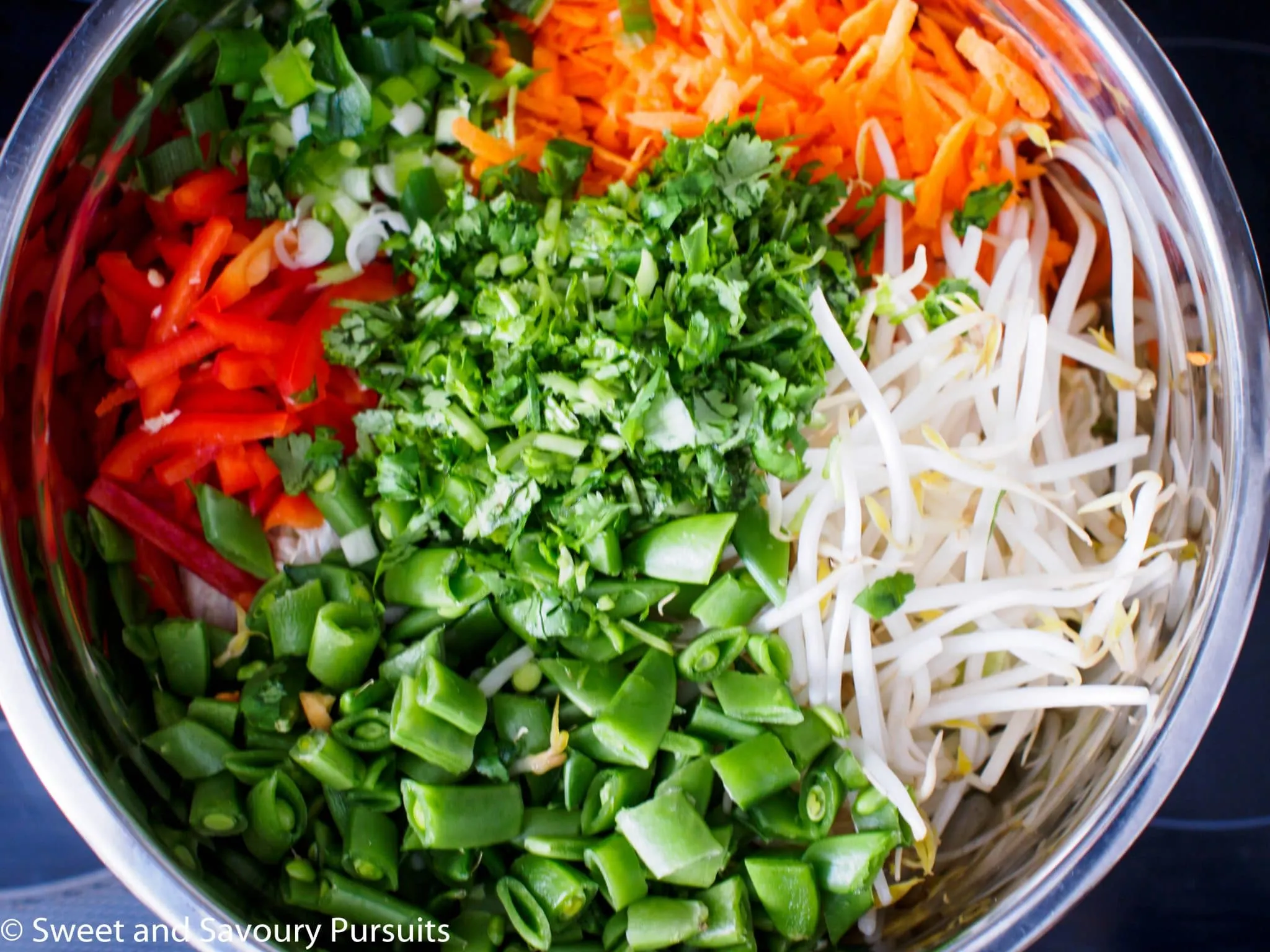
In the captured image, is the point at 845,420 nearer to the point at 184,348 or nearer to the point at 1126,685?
the point at 1126,685

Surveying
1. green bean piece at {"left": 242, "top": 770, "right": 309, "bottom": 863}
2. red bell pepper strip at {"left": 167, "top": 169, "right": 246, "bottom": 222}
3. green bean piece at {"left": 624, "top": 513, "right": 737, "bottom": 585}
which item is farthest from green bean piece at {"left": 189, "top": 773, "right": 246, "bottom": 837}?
red bell pepper strip at {"left": 167, "top": 169, "right": 246, "bottom": 222}

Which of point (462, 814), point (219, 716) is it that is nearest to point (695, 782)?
point (462, 814)

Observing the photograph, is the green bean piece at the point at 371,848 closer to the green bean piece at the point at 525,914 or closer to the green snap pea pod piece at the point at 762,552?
the green bean piece at the point at 525,914

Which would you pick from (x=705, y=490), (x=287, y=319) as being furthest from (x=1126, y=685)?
(x=287, y=319)

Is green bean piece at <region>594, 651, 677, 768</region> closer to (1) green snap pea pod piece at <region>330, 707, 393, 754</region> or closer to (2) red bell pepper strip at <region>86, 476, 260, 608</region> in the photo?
(1) green snap pea pod piece at <region>330, 707, 393, 754</region>

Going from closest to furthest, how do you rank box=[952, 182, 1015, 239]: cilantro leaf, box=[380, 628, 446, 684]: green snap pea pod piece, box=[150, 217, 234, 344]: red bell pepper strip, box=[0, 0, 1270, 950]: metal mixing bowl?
box=[0, 0, 1270, 950]: metal mixing bowl → box=[380, 628, 446, 684]: green snap pea pod piece → box=[150, 217, 234, 344]: red bell pepper strip → box=[952, 182, 1015, 239]: cilantro leaf
